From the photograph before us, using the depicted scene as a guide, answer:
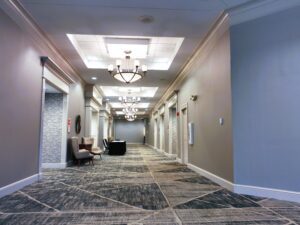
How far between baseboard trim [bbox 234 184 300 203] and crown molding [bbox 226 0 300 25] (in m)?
2.89

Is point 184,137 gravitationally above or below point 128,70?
below

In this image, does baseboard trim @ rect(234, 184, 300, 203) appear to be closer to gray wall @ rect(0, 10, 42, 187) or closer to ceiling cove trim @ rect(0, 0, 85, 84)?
gray wall @ rect(0, 10, 42, 187)

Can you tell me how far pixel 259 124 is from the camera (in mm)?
4203

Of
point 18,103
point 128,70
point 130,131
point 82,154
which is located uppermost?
point 128,70

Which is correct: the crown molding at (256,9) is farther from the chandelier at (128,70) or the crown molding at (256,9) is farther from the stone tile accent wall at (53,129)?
the stone tile accent wall at (53,129)

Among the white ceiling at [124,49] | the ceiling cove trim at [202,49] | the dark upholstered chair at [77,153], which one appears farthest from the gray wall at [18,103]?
the ceiling cove trim at [202,49]

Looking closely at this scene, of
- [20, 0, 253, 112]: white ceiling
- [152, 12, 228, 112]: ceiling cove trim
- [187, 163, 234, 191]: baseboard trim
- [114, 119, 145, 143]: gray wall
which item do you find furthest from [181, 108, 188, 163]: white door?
[114, 119, 145, 143]: gray wall

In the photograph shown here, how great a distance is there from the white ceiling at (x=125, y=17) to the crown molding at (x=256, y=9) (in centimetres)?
15

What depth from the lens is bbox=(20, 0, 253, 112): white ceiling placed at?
4195mm

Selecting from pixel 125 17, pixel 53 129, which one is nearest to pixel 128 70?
pixel 125 17

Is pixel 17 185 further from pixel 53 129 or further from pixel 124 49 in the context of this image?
pixel 124 49

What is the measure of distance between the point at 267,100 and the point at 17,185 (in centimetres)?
458

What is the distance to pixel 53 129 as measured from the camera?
7.61 metres

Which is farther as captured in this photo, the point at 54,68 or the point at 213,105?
the point at 54,68
